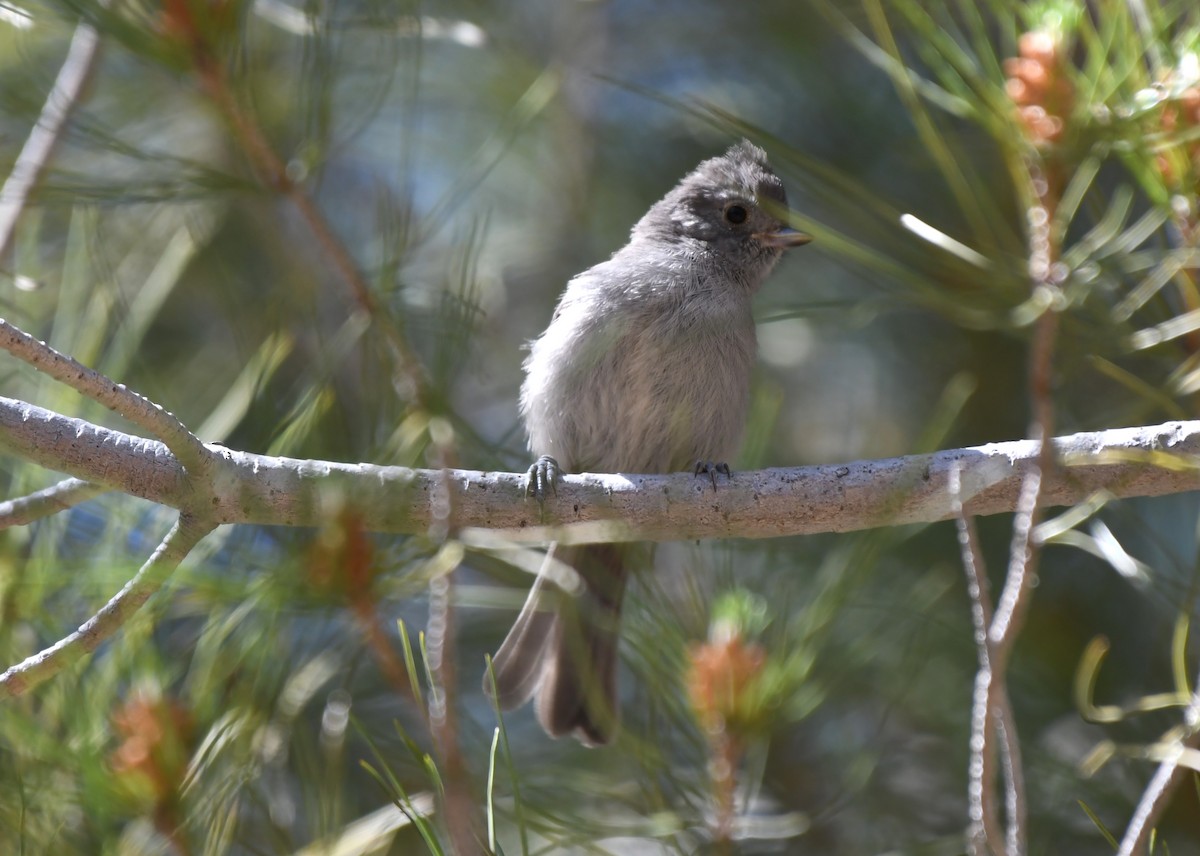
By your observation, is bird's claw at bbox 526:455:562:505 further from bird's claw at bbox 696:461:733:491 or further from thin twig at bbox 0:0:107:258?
thin twig at bbox 0:0:107:258

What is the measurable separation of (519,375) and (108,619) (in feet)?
10.3

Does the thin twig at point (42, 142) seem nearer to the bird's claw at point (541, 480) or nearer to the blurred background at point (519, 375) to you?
the blurred background at point (519, 375)

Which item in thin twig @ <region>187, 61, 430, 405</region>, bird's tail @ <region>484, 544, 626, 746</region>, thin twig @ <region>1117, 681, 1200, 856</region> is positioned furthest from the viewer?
bird's tail @ <region>484, 544, 626, 746</region>

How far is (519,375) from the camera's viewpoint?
5.13 metres

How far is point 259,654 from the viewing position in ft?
8.45

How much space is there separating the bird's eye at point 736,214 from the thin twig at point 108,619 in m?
2.25

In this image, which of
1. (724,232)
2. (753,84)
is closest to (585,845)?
(724,232)

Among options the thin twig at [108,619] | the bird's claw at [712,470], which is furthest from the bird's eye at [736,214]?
the thin twig at [108,619]

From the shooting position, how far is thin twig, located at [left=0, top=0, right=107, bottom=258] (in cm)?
298

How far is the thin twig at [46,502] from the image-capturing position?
228 cm

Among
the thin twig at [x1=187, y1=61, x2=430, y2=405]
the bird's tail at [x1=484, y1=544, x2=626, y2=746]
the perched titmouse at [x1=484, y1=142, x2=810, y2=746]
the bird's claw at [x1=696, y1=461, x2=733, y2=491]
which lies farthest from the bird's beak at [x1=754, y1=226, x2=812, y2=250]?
the thin twig at [x1=187, y1=61, x2=430, y2=405]

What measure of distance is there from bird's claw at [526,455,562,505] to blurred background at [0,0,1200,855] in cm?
20

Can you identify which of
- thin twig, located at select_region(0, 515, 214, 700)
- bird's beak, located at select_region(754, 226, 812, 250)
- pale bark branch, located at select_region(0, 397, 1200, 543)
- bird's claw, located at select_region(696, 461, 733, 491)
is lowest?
thin twig, located at select_region(0, 515, 214, 700)

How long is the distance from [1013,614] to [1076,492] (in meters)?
1.16
